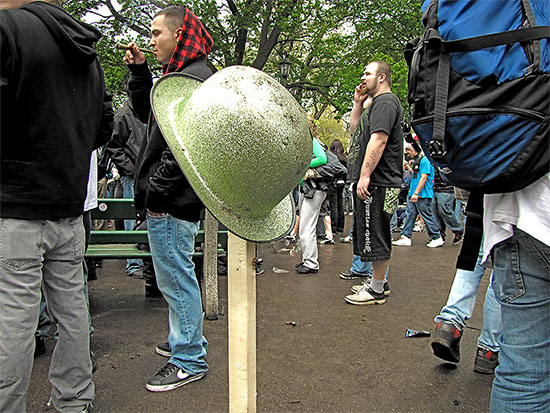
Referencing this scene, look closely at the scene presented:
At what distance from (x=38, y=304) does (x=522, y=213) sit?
6.66ft

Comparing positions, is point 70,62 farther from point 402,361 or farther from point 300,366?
point 402,361

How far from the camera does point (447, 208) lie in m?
8.83

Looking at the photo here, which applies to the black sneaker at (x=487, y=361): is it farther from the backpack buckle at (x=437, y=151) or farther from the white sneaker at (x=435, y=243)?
the white sneaker at (x=435, y=243)

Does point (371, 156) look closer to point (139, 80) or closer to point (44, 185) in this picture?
point (139, 80)

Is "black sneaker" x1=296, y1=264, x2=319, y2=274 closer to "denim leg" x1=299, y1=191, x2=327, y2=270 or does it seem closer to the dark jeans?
"denim leg" x1=299, y1=191, x2=327, y2=270

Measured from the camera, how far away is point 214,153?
1.36 metres

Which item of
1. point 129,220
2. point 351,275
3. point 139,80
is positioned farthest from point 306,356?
point 129,220

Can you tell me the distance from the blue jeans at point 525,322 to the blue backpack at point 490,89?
Answer: 27 cm

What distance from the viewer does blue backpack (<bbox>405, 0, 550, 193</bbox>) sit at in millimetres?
1440

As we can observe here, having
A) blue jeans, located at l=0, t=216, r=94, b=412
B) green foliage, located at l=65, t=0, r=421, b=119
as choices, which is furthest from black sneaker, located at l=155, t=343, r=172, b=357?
green foliage, located at l=65, t=0, r=421, b=119

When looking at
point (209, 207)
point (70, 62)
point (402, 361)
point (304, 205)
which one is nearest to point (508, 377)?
point (209, 207)

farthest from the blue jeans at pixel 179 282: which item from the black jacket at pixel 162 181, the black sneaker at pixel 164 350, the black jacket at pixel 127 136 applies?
the black jacket at pixel 127 136

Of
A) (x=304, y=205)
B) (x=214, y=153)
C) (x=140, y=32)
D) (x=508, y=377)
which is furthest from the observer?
(x=140, y=32)

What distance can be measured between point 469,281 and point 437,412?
2.90 ft
